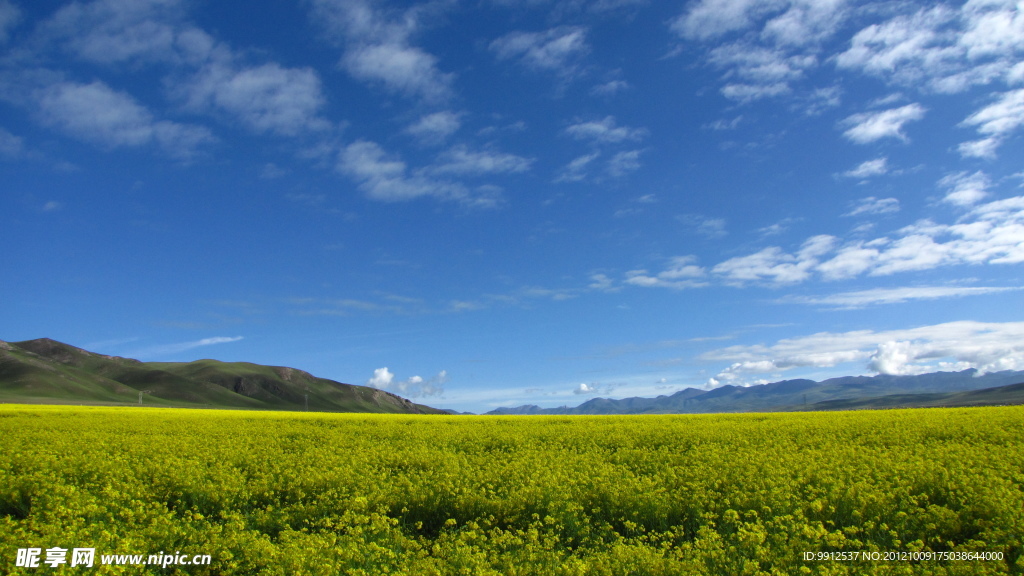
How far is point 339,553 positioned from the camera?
698 centimetres

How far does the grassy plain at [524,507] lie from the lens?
22.5 ft

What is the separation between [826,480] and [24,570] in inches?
504

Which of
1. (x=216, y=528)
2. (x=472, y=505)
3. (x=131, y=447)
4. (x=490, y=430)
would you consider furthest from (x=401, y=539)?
(x=490, y=430)

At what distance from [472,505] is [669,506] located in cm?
379

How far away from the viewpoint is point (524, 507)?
31.8 ft

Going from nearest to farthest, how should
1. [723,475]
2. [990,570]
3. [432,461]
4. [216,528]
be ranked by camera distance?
[990,570] → [216,528] → [723,475] → [432,461]

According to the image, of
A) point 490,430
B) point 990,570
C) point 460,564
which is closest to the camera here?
point 990,570

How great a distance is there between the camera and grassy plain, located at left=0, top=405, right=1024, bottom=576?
6.85 m

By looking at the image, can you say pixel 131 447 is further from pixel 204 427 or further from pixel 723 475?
pixel 723 475

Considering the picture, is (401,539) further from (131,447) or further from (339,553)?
(131,447)

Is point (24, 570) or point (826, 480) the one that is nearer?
point (24, 570)

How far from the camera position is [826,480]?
10016 mm

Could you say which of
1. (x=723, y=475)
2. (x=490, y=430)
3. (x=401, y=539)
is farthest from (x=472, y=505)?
(x=490, y=430)

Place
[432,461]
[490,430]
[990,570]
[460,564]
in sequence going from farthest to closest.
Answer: [490,430], [432,461], [460,564], [990,570]
